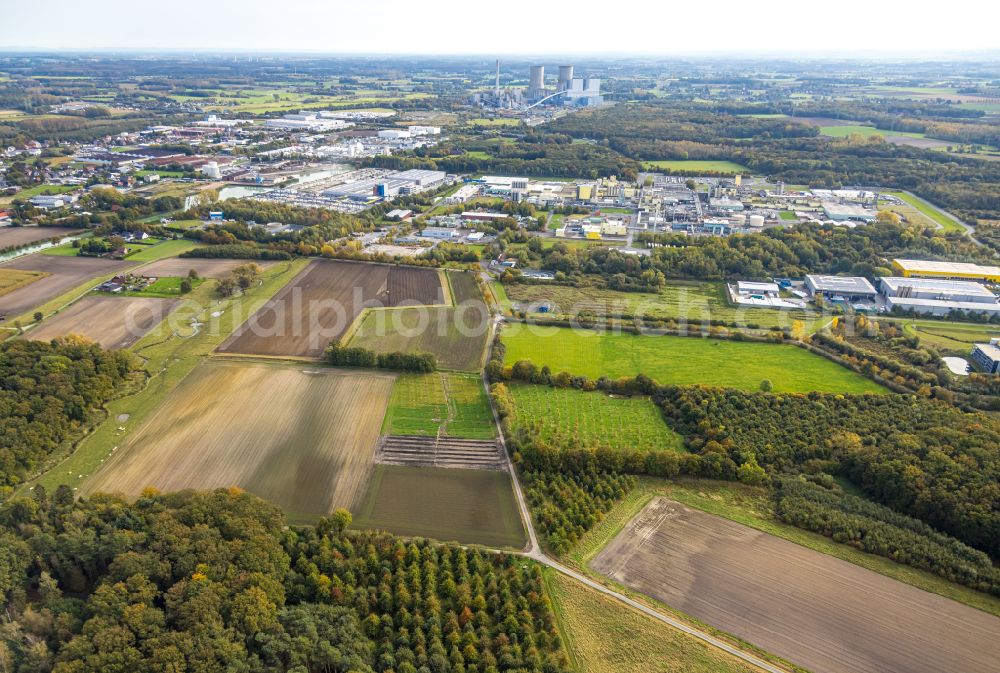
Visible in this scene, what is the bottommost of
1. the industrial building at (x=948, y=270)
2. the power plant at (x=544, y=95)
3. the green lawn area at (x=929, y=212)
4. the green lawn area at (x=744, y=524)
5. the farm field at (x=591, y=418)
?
the green lawn area at (x=744, y=524)

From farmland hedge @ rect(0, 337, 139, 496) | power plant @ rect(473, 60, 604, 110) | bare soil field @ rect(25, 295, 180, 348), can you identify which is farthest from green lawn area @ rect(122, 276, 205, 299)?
power plant @ rect(473, 60, 604, 110)

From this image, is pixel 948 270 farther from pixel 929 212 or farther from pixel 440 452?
pixel 440 452

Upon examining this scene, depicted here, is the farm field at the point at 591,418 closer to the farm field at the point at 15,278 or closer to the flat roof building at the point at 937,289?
the flat roof building at the point at 937,289

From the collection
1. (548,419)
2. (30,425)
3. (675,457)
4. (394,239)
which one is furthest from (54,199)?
(675,457)

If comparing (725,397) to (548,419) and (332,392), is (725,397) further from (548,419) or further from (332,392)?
(332,392)

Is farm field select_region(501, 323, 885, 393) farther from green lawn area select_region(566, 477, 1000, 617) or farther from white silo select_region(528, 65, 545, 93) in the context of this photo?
white silo select_region(528, 65, 545, 93)

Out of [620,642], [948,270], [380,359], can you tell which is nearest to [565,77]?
[948,270]

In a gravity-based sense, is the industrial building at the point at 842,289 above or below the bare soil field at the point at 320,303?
above

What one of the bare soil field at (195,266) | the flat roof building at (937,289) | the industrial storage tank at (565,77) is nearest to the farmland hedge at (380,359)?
the bare soil field at (195,266)
